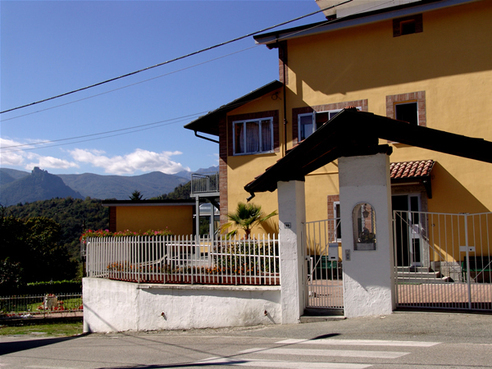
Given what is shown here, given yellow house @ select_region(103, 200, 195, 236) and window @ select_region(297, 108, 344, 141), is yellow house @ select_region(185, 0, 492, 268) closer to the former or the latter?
window @ select_region(297, 108, 344, 141)

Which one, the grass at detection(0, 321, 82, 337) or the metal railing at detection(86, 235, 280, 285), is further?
the grass at detection(0, 321, 82, 337)

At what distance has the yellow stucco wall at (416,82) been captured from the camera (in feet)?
49.6

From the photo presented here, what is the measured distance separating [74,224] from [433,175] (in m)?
61.6

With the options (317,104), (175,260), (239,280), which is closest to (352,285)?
(239,280)

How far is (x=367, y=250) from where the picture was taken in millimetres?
9172

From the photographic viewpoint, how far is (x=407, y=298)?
10.4 m

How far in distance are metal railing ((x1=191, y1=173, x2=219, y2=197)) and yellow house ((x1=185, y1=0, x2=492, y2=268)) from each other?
11.5 ft

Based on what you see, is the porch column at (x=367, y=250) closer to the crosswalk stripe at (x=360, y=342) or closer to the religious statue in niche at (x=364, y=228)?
the religious statue in niche at (x=364, y=228)

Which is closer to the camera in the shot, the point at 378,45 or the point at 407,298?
the point at 407,298

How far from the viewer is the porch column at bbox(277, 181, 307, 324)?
976 cm

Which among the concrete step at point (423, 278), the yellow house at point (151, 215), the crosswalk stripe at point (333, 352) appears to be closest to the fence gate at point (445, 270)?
the concrete step at point (423, 278)

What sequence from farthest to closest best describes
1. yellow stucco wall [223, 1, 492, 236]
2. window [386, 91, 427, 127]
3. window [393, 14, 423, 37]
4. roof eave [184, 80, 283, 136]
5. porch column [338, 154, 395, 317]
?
roof eave [184, 80, 283, 136] < window [393, 14, 423, 37] < window [386, 91, 427, 127] < yellow stucco wall [223, 1, 492, 236] < porch column [338, 154, 395, 317]

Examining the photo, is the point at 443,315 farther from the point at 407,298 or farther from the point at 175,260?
the point at 175,260

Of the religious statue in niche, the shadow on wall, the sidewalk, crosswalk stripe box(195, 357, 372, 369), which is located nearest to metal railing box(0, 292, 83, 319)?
the sidewalk
